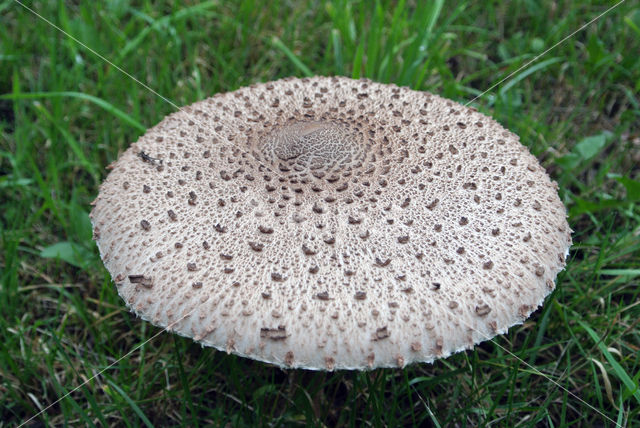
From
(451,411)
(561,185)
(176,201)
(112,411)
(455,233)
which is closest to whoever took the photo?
(455,233)

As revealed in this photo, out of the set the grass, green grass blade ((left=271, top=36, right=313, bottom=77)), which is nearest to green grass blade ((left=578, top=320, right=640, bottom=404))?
the grass

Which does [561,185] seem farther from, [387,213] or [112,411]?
[112,411]

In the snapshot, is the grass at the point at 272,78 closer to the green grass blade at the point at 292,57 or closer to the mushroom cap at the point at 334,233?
the green grass blade at the point at 292,57

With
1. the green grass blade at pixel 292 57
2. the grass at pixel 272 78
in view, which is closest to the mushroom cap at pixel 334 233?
the grass at pixel 272 78

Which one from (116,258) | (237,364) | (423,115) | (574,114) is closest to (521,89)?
(574,114)

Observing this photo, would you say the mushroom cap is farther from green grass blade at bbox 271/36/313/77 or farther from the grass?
green grass blade at bbox 271/36/313/77

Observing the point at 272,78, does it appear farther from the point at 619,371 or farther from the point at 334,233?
the point at 619,371
